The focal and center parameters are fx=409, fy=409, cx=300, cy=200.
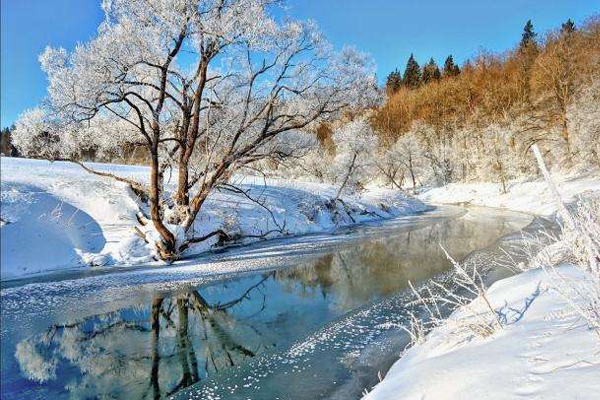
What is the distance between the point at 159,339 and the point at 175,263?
6133mm

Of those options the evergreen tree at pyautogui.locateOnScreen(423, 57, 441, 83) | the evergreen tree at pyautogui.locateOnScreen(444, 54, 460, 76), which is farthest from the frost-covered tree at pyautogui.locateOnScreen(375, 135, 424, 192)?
the evergreen tree at pyautogui.locateOnScreen(423, 57, 441, 83)

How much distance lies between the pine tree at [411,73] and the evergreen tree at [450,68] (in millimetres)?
4995

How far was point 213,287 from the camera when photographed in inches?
361

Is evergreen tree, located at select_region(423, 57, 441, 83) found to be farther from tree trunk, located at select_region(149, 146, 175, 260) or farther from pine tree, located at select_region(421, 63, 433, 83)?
tree trunk, located at select_region(149, 146, 175, 260)

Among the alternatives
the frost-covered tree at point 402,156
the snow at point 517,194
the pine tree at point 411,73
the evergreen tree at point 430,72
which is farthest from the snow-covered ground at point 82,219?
the pine tree at point 411,73

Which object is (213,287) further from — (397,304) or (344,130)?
(344,130)

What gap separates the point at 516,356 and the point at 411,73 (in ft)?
240

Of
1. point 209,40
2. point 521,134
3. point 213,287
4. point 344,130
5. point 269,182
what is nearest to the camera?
point 213,287

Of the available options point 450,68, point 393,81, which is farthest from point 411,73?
point 450,68

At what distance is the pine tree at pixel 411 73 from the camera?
224 ft

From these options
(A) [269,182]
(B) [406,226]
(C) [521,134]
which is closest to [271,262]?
(B) [406,226]

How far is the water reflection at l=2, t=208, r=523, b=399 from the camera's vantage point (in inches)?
186

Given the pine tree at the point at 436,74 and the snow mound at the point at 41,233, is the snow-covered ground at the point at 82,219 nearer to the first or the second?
the snow mound at the point at 41,233

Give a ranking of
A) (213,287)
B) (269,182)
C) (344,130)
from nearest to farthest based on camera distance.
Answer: (213,287)
(269,182)
(344,130)
